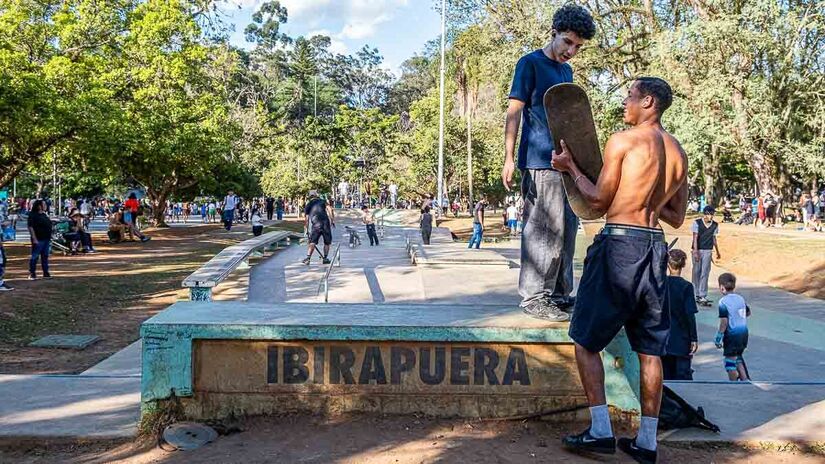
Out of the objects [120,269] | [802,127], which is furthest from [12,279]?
[802,127]

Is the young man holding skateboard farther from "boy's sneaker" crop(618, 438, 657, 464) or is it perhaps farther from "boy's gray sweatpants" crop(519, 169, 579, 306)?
"boy's sneaker" crop(618, 438, 657, 464)

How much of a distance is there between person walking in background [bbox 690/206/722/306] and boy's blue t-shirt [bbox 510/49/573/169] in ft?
32.5

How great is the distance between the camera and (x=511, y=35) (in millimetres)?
29047

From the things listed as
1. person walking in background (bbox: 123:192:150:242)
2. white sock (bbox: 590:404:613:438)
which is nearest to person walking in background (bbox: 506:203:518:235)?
Answer: person walking in background (bbox: 123:192:150:242)

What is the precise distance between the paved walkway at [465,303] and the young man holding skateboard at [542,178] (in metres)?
1.15

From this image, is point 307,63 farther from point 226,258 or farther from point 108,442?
point 108,442

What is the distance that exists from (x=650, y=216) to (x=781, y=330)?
32.2ft

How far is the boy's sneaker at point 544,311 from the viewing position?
14.1 ft

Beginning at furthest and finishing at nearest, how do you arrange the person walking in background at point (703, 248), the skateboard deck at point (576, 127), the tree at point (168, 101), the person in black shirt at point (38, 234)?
the tree at point (168, 101) → the person in black shirt at point (38, 234) → the person walking in background at point (703, 248) → the skateboard deck at point (576, 127)

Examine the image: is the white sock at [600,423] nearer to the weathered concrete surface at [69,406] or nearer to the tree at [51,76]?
the weathered concrete surface at [69,406]

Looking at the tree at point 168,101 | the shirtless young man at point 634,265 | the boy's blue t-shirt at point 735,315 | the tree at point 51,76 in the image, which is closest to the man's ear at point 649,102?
the shirtless young man at point 634,265

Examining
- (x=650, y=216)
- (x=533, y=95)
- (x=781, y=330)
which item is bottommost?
(x=781, y=330)

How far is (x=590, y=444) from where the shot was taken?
3670mm

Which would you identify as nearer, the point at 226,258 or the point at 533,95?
the point at 533,95
